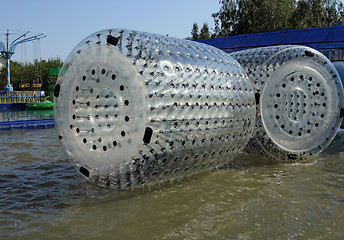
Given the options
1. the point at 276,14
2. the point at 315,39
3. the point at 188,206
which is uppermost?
the point at 276,14

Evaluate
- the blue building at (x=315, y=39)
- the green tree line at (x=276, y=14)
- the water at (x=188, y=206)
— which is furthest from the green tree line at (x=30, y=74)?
the water at (x=188, y=206)

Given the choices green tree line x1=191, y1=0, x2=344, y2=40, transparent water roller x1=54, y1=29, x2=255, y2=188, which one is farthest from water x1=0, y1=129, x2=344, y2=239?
green tree line x1=191, y1=0, x2=344, y2=40

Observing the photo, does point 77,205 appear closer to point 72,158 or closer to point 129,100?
point 72,158

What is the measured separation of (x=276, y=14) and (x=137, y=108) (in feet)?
129

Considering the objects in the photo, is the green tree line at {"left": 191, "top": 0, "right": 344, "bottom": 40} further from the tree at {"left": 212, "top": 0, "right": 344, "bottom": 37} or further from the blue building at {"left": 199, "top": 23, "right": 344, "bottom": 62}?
the blue building at {"left": 199, "top": 23, "right": 344, "bottom": 62}

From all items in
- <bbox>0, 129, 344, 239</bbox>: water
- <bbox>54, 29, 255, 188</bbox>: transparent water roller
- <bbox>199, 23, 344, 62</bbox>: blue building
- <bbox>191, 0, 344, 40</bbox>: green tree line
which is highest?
<bbox>191, 0, 344, 40</bbox>: green tree line

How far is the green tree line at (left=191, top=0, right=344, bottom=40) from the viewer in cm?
3822

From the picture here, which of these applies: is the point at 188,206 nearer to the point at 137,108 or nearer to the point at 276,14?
the point at 137,108

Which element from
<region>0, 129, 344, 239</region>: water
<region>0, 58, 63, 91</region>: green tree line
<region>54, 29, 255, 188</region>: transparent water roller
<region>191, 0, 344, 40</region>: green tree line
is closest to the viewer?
<region>0, 129, 344, 239</region>: water

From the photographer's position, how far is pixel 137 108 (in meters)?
3.06

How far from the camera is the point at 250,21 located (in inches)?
1582

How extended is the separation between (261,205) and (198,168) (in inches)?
33.2

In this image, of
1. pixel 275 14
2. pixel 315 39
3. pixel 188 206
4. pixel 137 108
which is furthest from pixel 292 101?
pixel 275 14

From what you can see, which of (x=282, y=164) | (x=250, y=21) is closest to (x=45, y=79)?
(x=250, y=21)
